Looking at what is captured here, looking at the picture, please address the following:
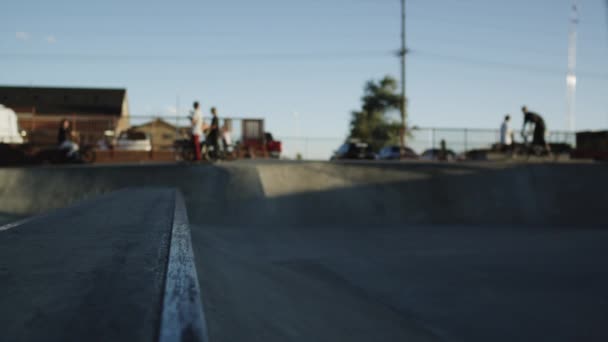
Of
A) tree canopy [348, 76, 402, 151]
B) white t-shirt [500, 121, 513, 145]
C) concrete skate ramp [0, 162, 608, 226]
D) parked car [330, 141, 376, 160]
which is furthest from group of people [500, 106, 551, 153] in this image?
tree canopy [348, 76, 402, 151]

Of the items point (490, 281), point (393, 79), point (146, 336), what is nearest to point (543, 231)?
point (490, 281)

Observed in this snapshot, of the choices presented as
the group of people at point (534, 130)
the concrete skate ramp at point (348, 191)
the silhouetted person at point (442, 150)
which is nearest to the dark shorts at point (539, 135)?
the group of people at point (534, 130)

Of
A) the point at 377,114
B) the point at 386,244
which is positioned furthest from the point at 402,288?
the point at 377,114

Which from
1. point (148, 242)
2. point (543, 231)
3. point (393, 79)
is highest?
point (393, 79)

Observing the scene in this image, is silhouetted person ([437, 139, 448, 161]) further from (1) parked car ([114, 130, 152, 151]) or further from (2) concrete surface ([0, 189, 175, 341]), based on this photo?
(2) concrete surface ([0, 189, 175, 341])

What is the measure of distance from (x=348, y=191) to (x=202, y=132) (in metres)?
4.98

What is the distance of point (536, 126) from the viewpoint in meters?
15.9

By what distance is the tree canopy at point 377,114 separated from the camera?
219 feet

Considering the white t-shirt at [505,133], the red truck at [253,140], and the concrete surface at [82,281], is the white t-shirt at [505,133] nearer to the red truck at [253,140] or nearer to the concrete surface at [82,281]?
the red truck at [253,140]

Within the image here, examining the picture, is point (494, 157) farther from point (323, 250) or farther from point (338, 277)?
point (338, 277)

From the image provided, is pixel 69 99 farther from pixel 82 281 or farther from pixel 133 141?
pixel 82 281

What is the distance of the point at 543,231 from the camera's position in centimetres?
1066

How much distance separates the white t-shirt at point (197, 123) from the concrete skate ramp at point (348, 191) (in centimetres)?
159

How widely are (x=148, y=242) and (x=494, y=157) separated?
66.1ft
